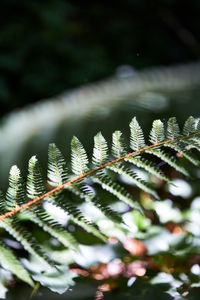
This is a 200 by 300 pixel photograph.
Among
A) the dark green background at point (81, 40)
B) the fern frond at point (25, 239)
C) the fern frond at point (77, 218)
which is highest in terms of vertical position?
the dark green background at point (81, 40)

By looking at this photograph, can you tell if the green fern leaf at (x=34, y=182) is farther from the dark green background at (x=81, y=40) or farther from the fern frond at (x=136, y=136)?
the dark green background at (x=81, y=40)

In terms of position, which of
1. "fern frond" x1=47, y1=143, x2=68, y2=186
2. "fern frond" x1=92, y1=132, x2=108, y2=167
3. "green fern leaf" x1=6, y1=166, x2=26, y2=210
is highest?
"fern frond" x1=92, y1=132, x2=108, y2=167

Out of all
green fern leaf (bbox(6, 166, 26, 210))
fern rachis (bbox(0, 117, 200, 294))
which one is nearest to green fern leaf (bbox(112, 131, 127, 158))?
fern rachis (bbox(0, 117, 200, 294))

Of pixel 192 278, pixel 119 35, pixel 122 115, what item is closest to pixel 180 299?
pixel 192 278

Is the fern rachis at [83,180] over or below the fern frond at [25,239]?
over

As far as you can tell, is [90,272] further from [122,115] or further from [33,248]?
[122,115]

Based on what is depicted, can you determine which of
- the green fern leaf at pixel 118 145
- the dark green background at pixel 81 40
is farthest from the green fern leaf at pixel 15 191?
the dark green background at pixel 81 40

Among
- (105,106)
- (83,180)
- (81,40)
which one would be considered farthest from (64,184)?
(81,40)

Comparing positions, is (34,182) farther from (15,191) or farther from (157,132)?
(157,132)

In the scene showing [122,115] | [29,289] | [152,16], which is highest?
[152,16]

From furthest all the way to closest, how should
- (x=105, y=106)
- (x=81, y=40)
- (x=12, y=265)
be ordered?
(x=81, y=40) < (x=105, y=106) < (x=12, y=265)

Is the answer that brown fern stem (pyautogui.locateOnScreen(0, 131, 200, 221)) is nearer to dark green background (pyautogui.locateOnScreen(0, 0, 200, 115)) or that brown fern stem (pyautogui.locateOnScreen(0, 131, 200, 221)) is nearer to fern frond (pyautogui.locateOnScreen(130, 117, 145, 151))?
fern frond (pyautogui.locateOnScreen(130, 117, 145, 151))
